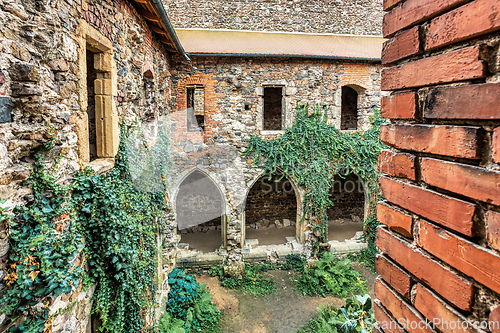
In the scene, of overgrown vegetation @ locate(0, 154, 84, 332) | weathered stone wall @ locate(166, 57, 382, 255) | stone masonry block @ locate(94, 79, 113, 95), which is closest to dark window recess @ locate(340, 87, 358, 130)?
weathered stone wall @ locate(166, 57, 382, 255)

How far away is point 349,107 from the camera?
1268 centimetres

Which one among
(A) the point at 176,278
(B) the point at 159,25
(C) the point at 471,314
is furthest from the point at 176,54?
(C) the point at 471,314

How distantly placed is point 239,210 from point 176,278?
2.76 m

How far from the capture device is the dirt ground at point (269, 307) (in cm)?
Result: 722

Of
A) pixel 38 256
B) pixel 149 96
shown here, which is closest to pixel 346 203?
pixel 149 96

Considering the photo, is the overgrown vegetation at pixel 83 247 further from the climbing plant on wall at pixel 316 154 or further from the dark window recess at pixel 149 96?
the climbing plant on wall at pixel 316 154

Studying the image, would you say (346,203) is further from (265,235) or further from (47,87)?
(47,87)

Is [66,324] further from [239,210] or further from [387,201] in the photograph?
[239,210]

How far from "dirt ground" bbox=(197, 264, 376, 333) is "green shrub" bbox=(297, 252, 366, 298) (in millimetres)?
233

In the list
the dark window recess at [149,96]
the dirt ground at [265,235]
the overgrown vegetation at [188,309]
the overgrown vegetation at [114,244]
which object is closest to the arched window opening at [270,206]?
the dirt ground at [265,235]

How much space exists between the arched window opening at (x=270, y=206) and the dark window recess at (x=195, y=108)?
4.38 metres

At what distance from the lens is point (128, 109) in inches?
195

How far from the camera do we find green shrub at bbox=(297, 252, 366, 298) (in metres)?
8.48

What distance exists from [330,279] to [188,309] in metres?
4.18
